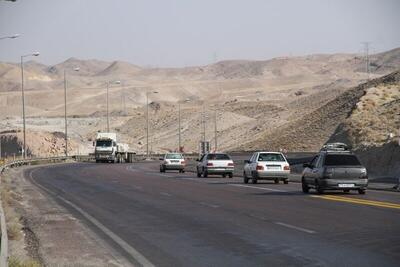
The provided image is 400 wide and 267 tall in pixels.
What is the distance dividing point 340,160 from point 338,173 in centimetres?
82

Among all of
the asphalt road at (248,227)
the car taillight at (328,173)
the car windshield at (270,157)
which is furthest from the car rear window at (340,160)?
the car windshield at (270,157)

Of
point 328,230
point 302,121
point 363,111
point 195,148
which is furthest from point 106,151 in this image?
point 328,230

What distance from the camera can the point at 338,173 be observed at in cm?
3080

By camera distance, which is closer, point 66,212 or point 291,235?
point 291,235

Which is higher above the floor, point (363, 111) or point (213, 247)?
point (363, 111)

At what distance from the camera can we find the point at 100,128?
624 feet

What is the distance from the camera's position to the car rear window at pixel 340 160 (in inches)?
1232

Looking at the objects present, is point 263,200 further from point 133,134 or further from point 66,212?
point 133,134

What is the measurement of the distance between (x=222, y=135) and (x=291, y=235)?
146m

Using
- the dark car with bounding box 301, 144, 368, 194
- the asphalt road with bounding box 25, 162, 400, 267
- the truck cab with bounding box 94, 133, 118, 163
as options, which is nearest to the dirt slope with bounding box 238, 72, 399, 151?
the truck cab with bounding box 94, 133, 118, 163

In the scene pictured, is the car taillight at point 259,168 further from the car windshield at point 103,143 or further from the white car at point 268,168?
the car windshield at point 103,143

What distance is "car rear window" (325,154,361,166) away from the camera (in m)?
31.3

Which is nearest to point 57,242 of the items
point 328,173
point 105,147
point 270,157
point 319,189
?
point 328,173

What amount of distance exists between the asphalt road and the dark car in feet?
1.34
